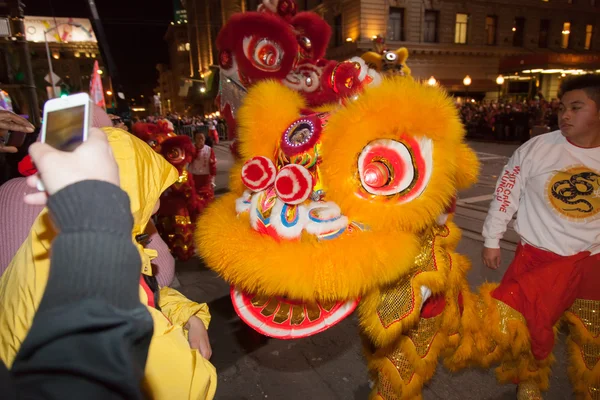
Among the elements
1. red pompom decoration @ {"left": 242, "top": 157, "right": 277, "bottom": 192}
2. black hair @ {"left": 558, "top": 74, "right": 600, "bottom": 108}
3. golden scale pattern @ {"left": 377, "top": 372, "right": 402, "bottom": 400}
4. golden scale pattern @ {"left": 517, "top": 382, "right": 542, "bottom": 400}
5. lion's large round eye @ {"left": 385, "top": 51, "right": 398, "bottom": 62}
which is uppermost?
lion's large round eye @ {"left": 385, "top": 51, "right": 398, "bottom": 62}

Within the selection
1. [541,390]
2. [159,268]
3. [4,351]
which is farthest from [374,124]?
[541,390]

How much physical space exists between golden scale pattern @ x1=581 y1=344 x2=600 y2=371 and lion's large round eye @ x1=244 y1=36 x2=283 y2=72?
97.2 inches

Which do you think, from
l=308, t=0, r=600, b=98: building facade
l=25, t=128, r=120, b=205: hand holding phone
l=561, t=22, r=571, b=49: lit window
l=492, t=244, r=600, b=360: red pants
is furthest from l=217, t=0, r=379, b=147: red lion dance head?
l=561, t=22, r=571, b=49: lit window

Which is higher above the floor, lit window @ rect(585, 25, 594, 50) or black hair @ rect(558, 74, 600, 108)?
lit window @ rect(585, 25, 594, 50)

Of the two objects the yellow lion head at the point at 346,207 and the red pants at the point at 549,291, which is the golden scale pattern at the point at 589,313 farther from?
the yellow lion head at the point at 346,207

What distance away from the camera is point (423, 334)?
172 cm

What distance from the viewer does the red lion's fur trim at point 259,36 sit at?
251cm

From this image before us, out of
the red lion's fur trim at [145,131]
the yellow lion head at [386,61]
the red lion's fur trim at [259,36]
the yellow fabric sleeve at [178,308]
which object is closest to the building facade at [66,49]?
the red lion's fur trim at [145,131]

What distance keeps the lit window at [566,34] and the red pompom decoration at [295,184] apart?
33.8 metres

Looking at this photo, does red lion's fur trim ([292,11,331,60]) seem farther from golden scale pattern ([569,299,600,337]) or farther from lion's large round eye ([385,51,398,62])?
golden scale pattern ([569,299,600,337])

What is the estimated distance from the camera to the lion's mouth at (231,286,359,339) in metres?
1.55

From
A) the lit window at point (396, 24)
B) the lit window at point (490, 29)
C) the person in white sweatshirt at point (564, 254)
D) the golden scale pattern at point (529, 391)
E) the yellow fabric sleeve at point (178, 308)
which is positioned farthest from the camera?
the lit window at point (490, 29)

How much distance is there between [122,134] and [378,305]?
1.16 metres

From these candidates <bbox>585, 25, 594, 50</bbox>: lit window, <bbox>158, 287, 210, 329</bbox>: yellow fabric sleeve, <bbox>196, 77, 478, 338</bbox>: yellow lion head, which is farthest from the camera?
<bbox>585, 25, 594, 50</bbox>: lit window
